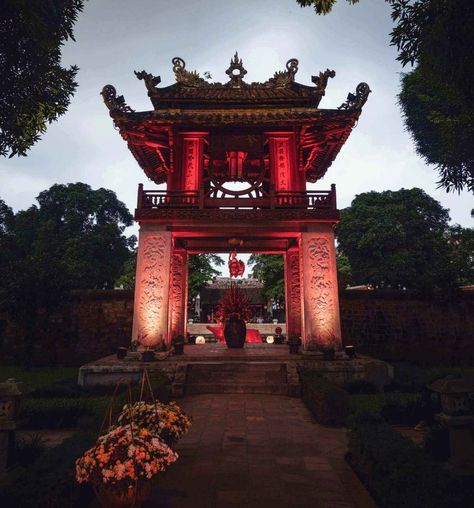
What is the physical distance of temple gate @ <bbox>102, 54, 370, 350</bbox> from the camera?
33.6 ft

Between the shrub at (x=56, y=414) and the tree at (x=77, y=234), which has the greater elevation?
the tree at (x=77, y=234)

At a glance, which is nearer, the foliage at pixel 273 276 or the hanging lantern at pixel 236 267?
the hanging lantern at pixel 236 267

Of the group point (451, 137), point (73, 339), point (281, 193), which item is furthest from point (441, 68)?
point (73, 339)

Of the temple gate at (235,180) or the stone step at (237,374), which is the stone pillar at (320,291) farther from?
the stone step at (237,374)

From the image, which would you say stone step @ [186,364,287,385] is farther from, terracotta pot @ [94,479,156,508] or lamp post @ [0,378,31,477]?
terracotta pot @ [94,479,156,508]

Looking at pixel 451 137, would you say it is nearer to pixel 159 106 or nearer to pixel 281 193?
pixel 281 193

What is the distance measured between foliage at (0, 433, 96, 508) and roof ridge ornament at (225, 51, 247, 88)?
14200 mm

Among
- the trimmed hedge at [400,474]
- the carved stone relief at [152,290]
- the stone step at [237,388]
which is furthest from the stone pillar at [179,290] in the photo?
the trimmed hedge at [400,474]

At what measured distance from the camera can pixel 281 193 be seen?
36.4 ft

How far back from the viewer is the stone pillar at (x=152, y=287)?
9898mm

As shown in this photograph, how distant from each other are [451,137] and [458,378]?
8.63m

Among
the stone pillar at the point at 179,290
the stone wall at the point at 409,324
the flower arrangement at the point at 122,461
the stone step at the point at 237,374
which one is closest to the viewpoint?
the flower arrangement at the point at 122,461

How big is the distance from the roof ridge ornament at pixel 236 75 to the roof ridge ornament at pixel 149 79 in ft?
10.2

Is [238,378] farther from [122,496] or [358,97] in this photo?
[358,97]
